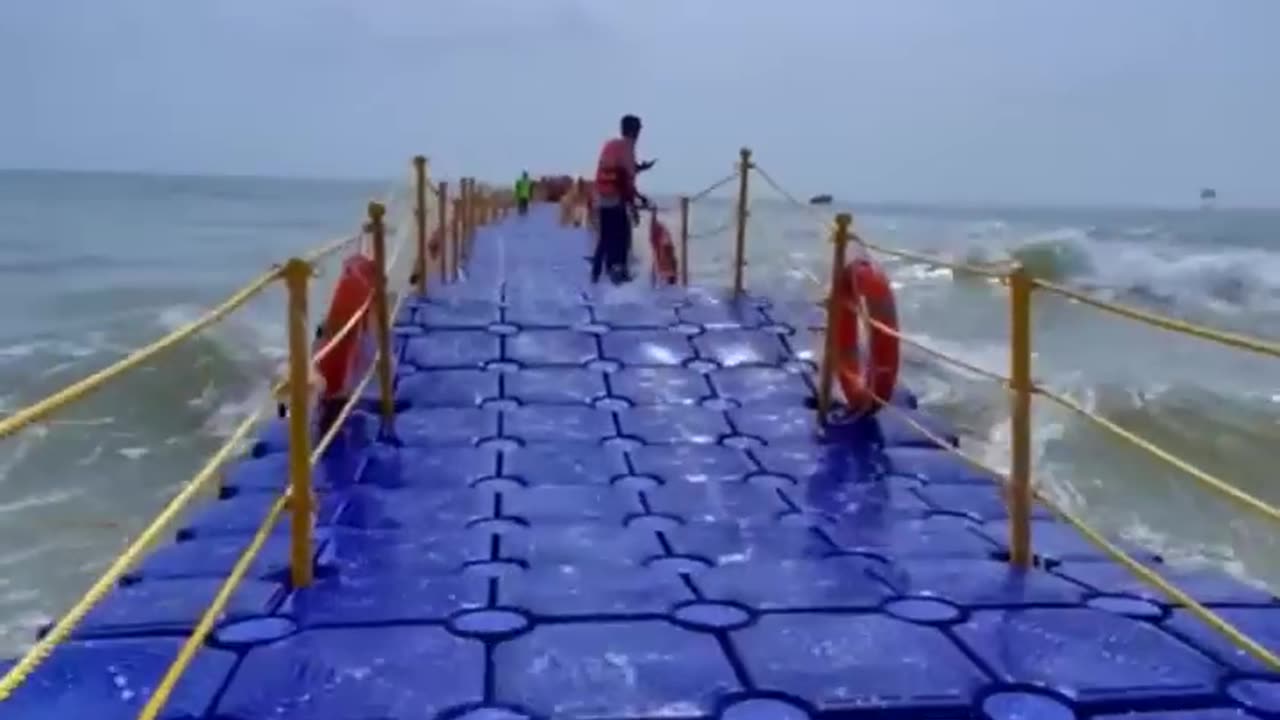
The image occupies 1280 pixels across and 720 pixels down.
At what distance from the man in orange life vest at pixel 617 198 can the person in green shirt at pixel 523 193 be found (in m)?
10.5

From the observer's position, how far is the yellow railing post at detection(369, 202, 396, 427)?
4836 mm

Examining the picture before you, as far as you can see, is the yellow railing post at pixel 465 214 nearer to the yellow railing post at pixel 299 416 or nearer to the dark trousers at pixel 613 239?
the dark trousers at pixel 613 239

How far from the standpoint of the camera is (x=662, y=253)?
1150cm

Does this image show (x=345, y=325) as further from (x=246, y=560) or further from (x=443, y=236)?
(x=443, y=236)

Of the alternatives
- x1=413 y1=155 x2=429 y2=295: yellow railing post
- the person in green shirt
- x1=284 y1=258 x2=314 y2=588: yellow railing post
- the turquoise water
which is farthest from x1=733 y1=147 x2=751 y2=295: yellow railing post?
the person in green shirt

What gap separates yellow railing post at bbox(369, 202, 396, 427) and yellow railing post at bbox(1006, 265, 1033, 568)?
8.19 feet

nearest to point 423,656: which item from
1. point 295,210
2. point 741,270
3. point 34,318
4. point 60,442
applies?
point 741,270

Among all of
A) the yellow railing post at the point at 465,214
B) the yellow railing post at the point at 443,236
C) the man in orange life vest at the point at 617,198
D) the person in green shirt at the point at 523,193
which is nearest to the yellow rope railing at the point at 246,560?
the yellow railing post at the point at 443,236

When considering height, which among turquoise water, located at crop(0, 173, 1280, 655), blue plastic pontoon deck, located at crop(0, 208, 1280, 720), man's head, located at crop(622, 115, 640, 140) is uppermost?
man's head, located at crop(622, 115, 640, 140)

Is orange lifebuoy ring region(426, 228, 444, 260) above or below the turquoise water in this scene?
above

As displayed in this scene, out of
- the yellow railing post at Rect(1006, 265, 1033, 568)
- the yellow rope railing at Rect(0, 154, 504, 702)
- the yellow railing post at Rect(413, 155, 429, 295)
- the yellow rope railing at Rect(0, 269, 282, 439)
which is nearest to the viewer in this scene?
the yellow rope railing at Rect(0, 269, 282, 439)

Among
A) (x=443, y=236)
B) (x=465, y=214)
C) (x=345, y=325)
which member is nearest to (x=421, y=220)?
(x=443, y=236)

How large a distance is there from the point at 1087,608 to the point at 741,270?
489 cm

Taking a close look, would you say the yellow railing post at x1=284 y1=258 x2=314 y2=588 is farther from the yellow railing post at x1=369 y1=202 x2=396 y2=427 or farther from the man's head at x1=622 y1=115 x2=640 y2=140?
the man's head at x1=622 y1=115 x2=640 y2=140
